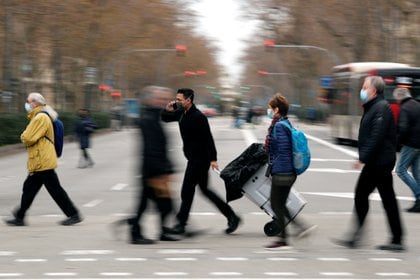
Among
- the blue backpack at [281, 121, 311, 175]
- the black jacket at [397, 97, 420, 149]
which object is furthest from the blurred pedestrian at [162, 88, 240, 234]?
the black jacket at [397, 97, 420, 149]

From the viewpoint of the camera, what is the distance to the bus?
91.6 feet

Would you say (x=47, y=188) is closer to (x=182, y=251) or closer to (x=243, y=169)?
(x=243, y=169)

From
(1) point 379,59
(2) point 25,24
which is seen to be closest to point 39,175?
(2) point 25,24

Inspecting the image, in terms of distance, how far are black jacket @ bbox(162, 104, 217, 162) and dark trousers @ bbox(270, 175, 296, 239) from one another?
3.07 ft

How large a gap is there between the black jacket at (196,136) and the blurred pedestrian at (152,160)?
0.50m

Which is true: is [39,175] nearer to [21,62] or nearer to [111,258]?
[111,258]

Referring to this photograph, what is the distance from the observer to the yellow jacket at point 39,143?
10.5 m

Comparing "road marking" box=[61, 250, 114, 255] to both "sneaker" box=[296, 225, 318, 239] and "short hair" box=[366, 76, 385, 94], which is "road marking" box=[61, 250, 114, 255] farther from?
"short hair" box=[366, 76, 385, 94]

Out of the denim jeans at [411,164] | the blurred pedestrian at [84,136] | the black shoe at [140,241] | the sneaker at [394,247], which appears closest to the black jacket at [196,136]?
the black shoe at [140,241]

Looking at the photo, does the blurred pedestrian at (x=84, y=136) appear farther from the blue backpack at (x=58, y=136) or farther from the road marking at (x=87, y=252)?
the road marking at (x=87, y=252)

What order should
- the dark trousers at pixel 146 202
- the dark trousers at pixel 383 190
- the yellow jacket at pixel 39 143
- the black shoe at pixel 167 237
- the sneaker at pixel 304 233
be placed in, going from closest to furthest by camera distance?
the dark trousers at pixel 383 190, the dark trousers at pixel 146 202, the sneaker at pixel 304 233, the black shoe at pixel 167 237, the yellow jacket at pixel 39 143

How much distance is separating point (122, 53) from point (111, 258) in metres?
56.1

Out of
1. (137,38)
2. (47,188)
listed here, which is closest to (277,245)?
(47,188)

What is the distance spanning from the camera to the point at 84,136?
22844 millimetres
